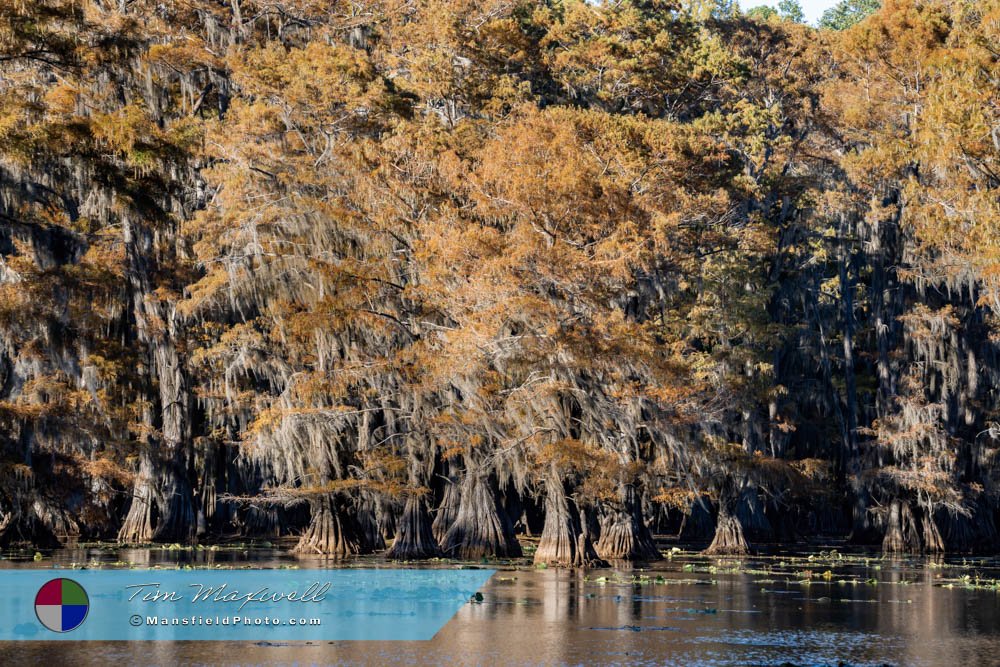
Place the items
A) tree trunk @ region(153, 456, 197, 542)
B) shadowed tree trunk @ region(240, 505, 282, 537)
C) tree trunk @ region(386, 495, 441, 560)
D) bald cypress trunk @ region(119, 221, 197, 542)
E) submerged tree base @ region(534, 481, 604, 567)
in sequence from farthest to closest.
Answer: shadowed tree trunk @ region(240, 505, 282, 537) < bald cypress trunk @ region(119, 221, 197, 542) < tree trunk @ region(153, 456, 197, 542) < tree trunk @ region(386, 495, 441, 560) < submerged tree base @ region(534, 481, 604, 567)

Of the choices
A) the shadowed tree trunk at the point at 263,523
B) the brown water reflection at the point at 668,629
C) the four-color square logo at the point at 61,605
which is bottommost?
the brown water reflection at the point at 668,629

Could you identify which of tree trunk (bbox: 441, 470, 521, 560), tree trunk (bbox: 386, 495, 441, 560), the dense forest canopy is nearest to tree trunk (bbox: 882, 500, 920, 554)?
the dense forest canopy

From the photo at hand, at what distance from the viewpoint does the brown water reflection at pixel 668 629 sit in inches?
490

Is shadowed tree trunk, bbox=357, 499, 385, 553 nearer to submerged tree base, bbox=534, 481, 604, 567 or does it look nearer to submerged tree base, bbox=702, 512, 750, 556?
submerged tree base, bbox=534, 481, 604, 567

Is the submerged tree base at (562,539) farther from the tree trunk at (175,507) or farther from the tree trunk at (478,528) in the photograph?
the tree trunk at (175,507)

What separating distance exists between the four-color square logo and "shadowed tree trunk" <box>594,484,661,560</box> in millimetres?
17493

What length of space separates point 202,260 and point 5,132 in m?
15.7

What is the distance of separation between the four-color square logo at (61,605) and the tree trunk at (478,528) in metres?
15.4

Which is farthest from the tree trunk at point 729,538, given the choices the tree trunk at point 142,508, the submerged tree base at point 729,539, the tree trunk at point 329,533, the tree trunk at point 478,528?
the tree trunk at point 142,508

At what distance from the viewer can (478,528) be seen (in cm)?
3081

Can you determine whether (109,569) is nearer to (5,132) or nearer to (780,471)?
(5,132)

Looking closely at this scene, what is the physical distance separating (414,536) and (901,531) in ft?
59.8

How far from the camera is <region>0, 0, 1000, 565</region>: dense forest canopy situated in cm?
2588

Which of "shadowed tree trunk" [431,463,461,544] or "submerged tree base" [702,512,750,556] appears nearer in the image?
"shadowed tree trunk" [431,463,461,544]
